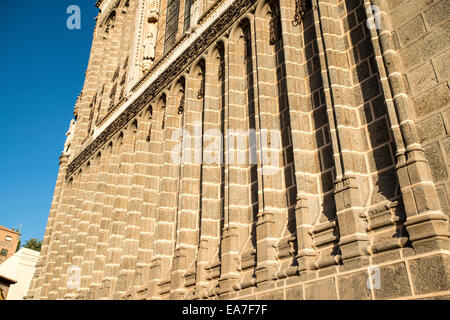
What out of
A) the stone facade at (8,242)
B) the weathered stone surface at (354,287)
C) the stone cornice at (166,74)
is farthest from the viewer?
the stone facade at (8,242)

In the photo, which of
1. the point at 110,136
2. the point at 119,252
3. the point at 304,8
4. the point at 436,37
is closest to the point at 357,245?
the point at 436,37

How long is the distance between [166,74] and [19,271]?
658 inches

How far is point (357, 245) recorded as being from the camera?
22.0ft

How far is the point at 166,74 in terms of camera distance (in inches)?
622

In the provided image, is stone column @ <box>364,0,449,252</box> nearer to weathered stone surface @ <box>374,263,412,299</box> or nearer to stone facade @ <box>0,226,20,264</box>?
weathered stone surface @ <box>374,263,412,299</box>

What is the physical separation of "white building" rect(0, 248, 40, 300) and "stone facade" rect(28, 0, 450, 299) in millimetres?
6895

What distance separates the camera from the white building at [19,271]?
24.2m

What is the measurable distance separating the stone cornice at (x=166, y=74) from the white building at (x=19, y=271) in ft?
26.2

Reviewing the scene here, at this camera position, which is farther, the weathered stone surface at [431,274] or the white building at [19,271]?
the white building at [19,271]

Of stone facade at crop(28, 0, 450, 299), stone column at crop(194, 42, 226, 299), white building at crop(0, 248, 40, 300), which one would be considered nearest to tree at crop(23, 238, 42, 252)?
white building at crop(0, 248, 40, 300)

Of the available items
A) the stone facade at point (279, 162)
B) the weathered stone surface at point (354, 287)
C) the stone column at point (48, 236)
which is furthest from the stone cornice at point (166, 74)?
the weathered stone surface at point (354, 287)

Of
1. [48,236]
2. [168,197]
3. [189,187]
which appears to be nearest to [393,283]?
[189,187]

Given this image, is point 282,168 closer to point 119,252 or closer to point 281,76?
point 281,76

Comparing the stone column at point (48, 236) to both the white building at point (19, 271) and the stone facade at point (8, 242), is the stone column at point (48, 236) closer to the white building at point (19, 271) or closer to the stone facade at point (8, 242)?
the white building at point (19, 271)
